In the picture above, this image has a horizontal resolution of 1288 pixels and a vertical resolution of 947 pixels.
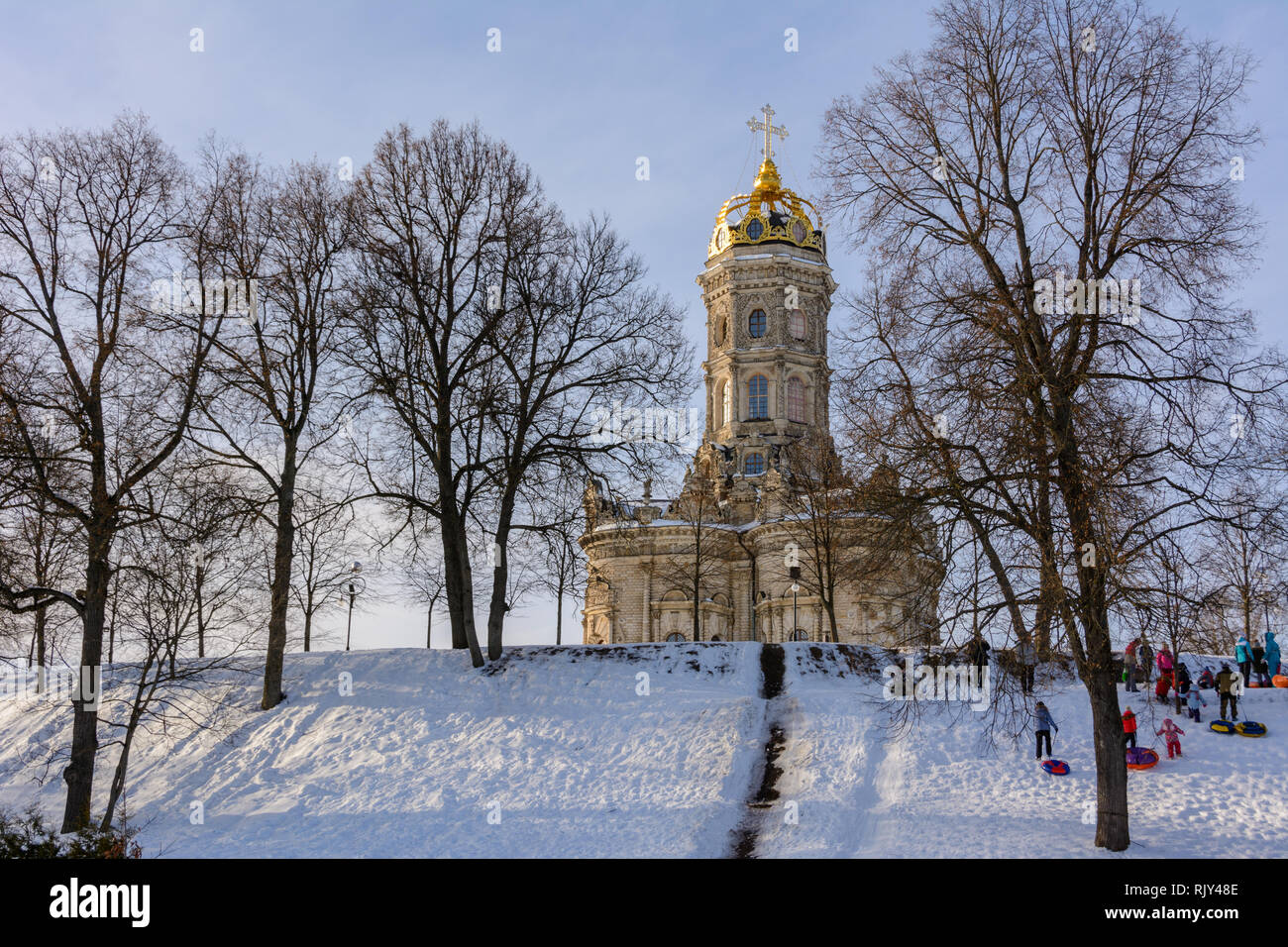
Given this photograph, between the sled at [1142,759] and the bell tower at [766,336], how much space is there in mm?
34930

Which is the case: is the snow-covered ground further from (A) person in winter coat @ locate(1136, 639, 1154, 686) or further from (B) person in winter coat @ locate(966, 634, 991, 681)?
(B) person in winter coat @ locate(966, 634, 991, 681)

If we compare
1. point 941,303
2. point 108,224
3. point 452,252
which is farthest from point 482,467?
point 941,303

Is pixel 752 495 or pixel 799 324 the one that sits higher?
pixel 799 324

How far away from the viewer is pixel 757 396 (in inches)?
2233

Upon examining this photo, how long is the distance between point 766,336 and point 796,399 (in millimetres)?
3487

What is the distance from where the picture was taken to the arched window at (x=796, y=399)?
56250 mm

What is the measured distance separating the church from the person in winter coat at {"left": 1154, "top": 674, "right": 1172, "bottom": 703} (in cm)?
1106

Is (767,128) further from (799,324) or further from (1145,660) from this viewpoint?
(1145,660)

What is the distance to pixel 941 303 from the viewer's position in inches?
683

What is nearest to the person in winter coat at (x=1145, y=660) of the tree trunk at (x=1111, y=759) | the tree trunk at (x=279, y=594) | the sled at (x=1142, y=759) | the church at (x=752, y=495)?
the sled at (x=1142, y=759)

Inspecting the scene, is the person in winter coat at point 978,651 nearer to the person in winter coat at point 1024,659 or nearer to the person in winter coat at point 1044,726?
the person in winter coat at point 1024,659

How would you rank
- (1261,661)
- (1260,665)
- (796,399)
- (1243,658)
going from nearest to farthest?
(1243,658) < (1260,665) < (1261,661) < (796,399)

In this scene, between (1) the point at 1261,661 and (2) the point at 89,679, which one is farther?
(1) the point at 1261,661

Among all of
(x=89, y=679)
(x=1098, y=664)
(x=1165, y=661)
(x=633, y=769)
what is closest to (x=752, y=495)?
(x=1165, y=661)
